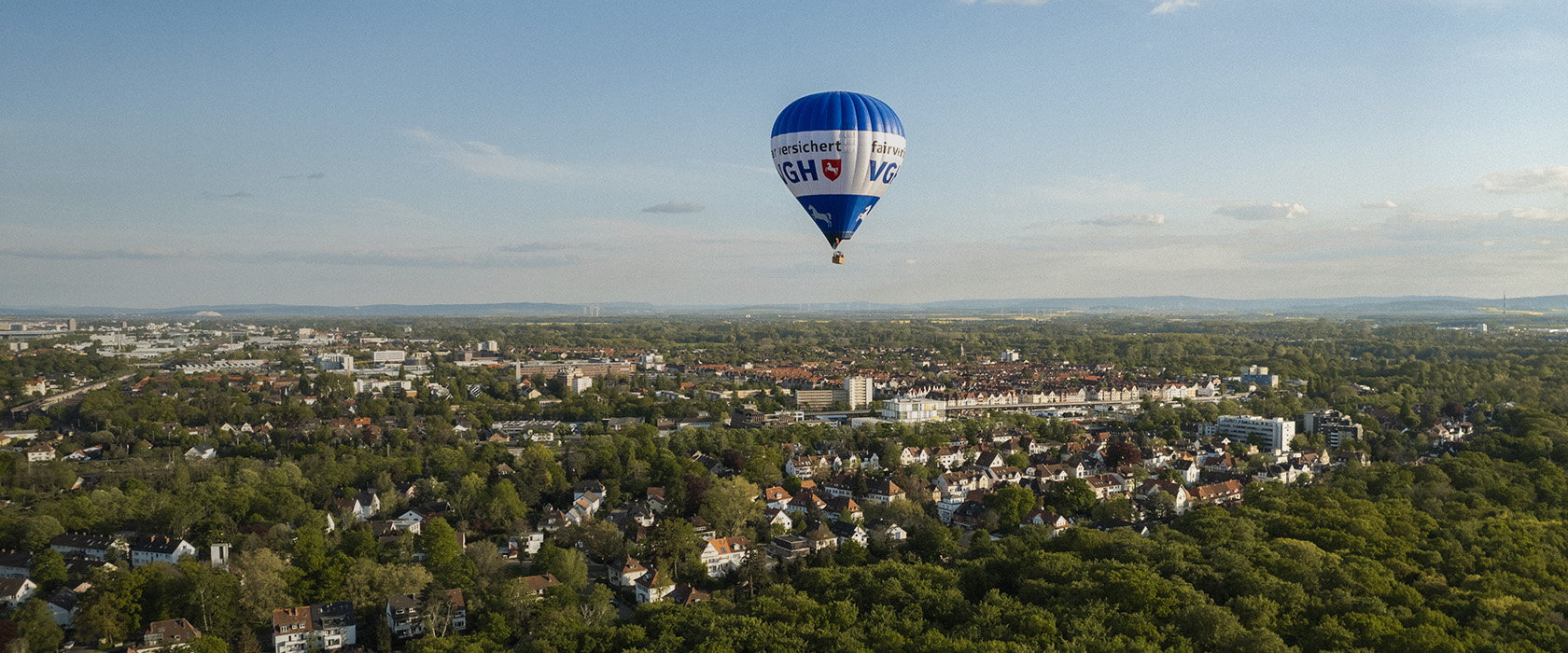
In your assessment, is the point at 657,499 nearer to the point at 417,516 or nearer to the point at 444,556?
the point at 417,516

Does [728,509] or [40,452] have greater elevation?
[728,509]

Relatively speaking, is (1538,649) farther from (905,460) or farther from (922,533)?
(905,460)

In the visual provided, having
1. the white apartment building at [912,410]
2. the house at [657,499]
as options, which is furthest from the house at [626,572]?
the white apartment building at [912,410]

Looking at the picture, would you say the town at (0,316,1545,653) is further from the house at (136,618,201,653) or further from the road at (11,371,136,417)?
the road at (11,371,136,417)

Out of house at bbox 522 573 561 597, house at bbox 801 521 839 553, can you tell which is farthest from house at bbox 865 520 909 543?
house at bbox 522 573 561 597

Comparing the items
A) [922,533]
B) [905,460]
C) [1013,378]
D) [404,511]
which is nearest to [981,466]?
[905,460]

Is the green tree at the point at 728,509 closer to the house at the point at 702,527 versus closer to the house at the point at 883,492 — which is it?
the house at the point at 702,527

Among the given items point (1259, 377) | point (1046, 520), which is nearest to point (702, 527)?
point (1046, 520)
